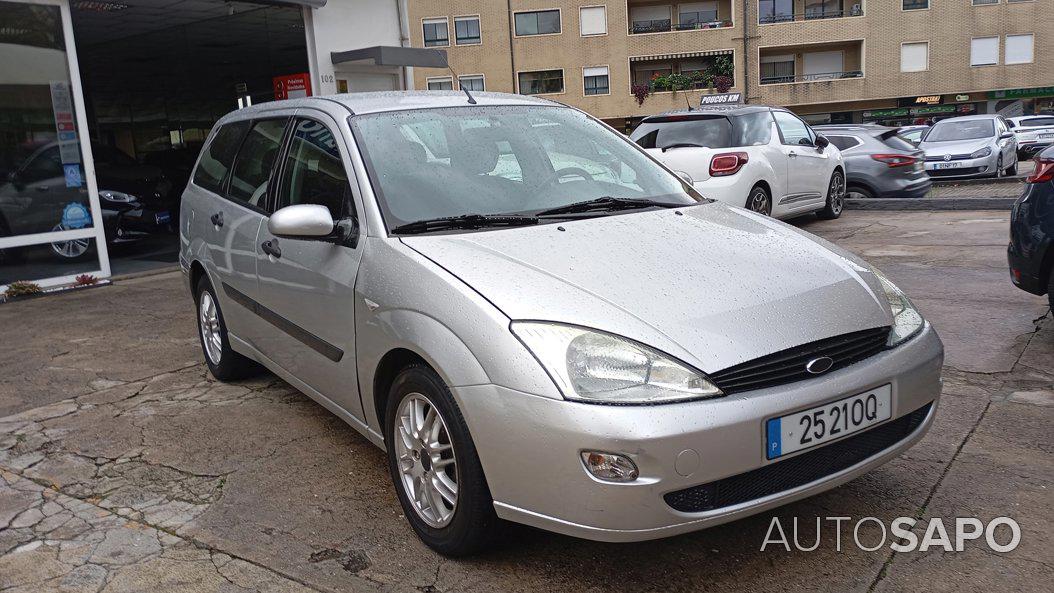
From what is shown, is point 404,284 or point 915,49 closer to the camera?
point 404,284

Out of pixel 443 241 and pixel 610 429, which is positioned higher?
pixel 443 241

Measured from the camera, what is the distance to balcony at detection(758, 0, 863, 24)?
151ft

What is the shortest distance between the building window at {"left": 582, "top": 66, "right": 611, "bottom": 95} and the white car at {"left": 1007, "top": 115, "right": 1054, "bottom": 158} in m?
20.7

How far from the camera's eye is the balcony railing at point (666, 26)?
151ft

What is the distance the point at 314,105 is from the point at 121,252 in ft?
33.2

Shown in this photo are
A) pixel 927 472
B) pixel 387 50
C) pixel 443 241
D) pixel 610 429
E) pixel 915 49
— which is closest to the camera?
pixel 610 429

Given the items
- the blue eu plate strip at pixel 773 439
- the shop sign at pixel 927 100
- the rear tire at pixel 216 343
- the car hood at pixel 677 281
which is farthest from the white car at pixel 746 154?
the shop sign at pixel 927 100

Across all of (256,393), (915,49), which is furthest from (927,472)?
(915,49)

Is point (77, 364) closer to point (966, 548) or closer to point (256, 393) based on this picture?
point (256, 393)

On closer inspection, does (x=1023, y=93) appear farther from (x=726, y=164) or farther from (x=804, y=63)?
(x=726, y=164)

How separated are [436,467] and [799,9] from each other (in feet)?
160

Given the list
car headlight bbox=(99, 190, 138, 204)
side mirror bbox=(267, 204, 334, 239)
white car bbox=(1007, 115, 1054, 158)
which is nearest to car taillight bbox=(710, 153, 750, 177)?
side mirror bbox=(267, 204, 334, 239)

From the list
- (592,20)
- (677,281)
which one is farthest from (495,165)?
(592,20)

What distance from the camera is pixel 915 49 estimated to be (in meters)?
45.0
